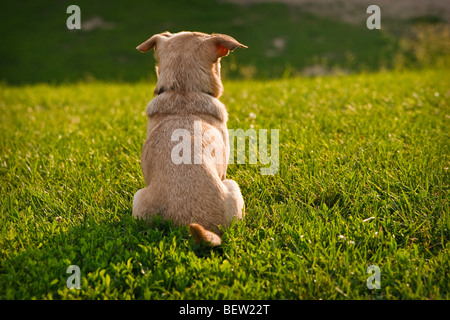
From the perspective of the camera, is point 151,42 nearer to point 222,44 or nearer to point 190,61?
point 190,61

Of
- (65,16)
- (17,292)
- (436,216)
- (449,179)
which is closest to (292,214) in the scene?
(436,216)

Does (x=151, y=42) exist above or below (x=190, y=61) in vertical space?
above

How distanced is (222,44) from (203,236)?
194 cm

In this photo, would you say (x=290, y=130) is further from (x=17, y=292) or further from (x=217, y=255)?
(x=17, y=292)

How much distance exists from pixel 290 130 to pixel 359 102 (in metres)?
1.83

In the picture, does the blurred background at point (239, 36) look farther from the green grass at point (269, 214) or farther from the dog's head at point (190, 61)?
the dog's head at point (190, 61)

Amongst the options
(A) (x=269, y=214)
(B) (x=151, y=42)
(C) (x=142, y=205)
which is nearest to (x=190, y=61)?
(B) (x=151, y=42)

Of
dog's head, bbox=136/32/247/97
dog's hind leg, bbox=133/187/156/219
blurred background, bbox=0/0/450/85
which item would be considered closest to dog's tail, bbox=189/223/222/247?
dog's hind leg, bbox=133/187/156/219

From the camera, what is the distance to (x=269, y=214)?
13.5 feet

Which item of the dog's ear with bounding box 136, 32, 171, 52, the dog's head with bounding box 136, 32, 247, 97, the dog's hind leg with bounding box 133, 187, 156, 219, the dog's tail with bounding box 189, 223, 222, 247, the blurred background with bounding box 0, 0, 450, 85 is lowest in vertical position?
the dog's tail with bounding box 189, 223, 222, 247

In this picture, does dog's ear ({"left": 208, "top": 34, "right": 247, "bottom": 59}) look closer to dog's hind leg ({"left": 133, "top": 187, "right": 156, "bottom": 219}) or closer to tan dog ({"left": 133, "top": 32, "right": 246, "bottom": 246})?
tan dog ({"left": 133, "top": 32, "right": 246, "bottom": 246})

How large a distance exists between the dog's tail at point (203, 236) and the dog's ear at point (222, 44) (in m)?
1.82

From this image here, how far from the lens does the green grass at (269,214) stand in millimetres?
3127

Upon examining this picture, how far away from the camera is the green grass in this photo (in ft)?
10.3
